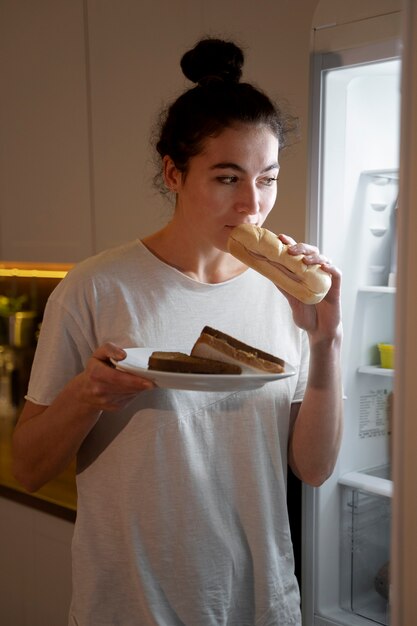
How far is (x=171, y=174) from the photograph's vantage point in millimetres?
1045

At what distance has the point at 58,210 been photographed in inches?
76.2

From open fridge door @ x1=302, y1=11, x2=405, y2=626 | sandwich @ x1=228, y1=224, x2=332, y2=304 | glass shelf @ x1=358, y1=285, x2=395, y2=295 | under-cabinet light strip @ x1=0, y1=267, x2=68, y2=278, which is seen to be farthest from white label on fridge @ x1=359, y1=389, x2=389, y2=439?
under-cabinet light strip @ x1=0, y1=267, x2=68, y2=278

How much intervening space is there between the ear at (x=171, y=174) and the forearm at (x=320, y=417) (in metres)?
0.30

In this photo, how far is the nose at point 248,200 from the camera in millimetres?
948

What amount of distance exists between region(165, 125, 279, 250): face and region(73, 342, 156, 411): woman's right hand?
0.24 metres

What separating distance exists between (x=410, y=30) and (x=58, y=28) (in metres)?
1.71

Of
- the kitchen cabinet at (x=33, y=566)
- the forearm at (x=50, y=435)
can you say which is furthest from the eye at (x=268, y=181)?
the kitchen cabinet at (x=33, y=566)

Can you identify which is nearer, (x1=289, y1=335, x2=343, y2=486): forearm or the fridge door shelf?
(x1=289, y1=335, x2=343, y2=486): forearm

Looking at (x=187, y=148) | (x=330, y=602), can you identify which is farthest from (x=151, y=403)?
(x=330, y=602)

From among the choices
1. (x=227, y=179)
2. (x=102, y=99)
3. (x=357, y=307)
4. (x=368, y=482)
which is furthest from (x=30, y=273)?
(x=227, y=179)

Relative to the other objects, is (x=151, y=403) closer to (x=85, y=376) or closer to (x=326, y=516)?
(x=85, y=376)

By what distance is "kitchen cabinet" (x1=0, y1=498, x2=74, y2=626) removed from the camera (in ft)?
6.50

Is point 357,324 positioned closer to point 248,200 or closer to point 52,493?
point 248,200

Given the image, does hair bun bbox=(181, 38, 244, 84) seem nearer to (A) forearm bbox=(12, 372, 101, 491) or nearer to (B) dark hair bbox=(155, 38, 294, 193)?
(B) dark hair bbox=(155, 38, 294, 193)
